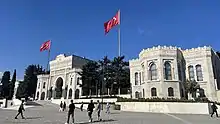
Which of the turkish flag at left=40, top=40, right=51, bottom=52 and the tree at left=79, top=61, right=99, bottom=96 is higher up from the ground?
the turkish flag at left=40, top=40, right=51, bottom=52

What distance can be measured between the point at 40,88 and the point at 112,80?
124 feet

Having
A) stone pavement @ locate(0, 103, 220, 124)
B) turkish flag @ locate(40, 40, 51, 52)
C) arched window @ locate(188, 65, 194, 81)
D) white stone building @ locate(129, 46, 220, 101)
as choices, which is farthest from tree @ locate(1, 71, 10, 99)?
stone pavement @ locate(0, 103, 220, 124)

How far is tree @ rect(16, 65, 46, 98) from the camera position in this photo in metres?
82.4

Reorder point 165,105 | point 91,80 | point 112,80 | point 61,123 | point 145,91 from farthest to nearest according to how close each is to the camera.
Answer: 1. point 91,80
2. point 112,80
3. point 145,91
4. point 165,105
5. point 61,123

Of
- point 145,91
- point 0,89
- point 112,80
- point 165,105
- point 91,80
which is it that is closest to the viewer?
point 165,105

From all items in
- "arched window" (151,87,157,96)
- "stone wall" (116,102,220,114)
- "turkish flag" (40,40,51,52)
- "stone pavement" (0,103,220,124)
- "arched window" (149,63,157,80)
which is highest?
"turkish flag" (40,40,51,52)

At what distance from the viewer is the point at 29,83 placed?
84.1 meters

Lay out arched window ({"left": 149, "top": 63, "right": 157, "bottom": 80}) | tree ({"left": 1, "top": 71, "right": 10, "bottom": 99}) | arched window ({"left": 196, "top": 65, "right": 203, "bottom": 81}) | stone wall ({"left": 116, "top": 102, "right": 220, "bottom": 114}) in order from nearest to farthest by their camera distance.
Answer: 1. stone wall ({"left": 116, "top": 102, "right": 220, "bottom": 114})
2. arched window ({"left": 149, "top": 63, "right": 157, "bottom": 80})
3. arched window ({"left": 196, "top": 65, "right": 203, "bottom": 81})
4. tree ({"left": 1, "top": 71, "right": 10, "bottom": 99})

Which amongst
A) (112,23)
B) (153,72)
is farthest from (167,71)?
(112,23)

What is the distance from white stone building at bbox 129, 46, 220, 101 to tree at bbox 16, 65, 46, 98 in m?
55.3


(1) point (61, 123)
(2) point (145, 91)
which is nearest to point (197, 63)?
(2) point (145, 91)

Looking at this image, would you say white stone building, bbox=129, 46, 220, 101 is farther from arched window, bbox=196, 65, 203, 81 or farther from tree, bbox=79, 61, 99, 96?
tree, bbox=79, 61, 99, 96

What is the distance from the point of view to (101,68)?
5547cm

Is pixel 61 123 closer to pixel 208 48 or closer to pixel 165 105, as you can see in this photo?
pixel 165 105
